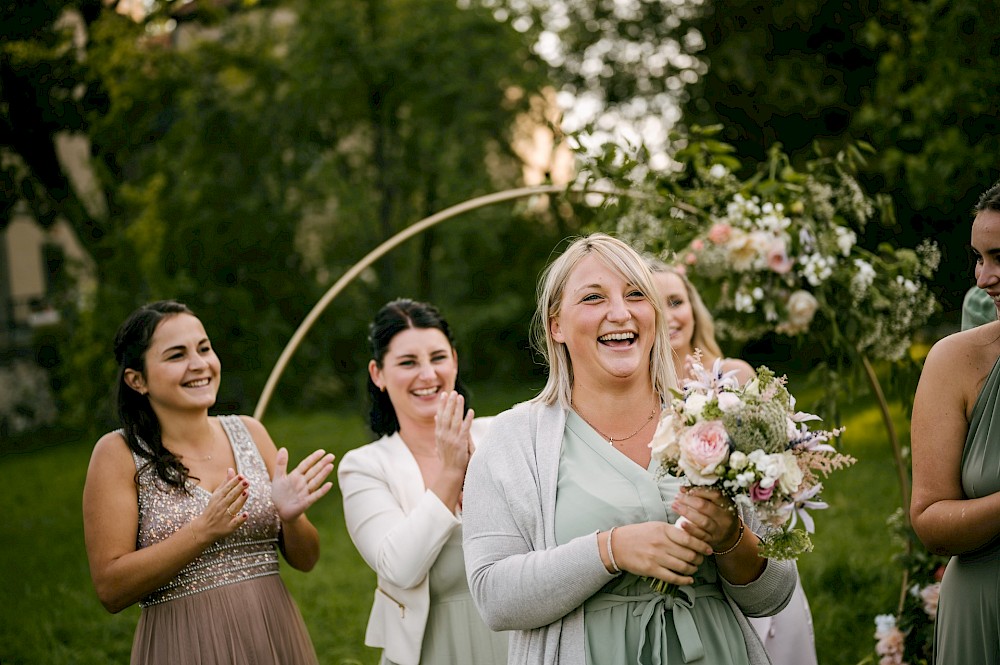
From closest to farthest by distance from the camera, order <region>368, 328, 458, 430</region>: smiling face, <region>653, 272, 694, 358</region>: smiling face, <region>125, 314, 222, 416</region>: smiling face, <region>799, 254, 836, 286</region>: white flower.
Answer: <region>125, 314, 222, 416</region>: smiling face < <region>368, 328, 458, 430</region>: smiling face < <region>653, 272, 694, 358</region>: smiling face < <region>799, 254, 836, 286</region>: white flower

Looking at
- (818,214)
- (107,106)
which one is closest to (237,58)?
(107,106)

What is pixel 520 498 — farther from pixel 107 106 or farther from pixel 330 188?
pixel 330 188

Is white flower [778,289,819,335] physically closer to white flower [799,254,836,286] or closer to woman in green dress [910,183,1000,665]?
white flower [799,254,836,286]

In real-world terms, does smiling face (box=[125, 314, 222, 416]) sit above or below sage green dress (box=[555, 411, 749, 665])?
above

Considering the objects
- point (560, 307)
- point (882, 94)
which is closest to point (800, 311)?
point (560, 307)

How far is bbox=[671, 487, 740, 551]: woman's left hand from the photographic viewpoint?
94.0 inches

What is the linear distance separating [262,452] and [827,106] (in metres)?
12.2

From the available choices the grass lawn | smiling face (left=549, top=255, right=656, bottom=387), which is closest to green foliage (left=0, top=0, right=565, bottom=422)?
the grass lawn

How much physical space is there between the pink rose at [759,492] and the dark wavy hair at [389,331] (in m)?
1.88

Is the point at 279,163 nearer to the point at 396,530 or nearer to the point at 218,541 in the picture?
the point at 218,541

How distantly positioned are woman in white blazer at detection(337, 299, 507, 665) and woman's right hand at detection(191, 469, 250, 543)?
0.52 metres

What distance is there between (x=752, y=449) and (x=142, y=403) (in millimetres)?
2356

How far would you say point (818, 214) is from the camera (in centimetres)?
500

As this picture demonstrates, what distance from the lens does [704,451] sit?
230 centimetres
